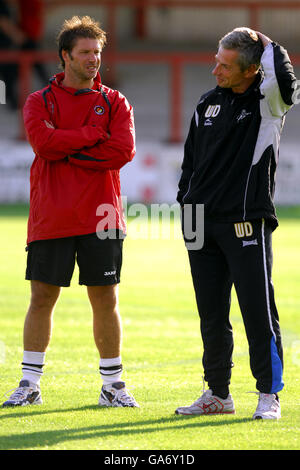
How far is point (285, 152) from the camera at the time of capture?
22.5 m

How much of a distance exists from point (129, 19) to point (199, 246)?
34476 millimetres

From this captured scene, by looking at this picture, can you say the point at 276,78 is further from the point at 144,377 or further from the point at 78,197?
the point at 144,377

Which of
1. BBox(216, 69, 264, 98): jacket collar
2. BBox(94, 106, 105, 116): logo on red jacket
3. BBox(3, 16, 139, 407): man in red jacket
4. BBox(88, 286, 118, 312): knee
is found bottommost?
BBox(88, 286, 118, 312): knee

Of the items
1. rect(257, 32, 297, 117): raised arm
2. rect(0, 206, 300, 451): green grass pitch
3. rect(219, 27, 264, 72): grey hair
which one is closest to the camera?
rect(0, 206, 300, 451): green grass pitch

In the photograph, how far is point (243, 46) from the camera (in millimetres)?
4824

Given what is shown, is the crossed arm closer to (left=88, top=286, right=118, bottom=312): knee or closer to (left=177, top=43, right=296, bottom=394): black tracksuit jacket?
(left=177, top=43, right=296, bottom=394): black tracksuit jacket

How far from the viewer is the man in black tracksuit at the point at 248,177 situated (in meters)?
4.82

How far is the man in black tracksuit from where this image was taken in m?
4.82

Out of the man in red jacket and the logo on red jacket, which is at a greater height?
the logo on red jacket

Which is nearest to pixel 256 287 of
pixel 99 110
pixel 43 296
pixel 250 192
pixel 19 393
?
pixel 250 192

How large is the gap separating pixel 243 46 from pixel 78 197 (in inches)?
47.6

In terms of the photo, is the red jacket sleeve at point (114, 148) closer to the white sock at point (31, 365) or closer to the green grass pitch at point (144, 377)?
the white sock at point (31, 365)

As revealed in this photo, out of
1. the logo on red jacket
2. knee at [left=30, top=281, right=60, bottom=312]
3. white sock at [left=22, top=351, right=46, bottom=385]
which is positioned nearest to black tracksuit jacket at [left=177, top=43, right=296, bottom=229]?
the logo on red jacket

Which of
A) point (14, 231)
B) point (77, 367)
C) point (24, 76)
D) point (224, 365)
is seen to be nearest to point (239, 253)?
point (224, 365)
